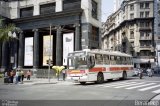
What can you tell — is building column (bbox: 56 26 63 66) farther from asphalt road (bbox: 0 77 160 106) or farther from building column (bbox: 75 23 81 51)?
asphalt road (bbox: 0 77 160 106)

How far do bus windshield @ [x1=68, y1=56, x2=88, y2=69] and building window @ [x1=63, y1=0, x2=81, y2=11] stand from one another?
67.8 feet

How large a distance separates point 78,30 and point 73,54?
1838 centimetres

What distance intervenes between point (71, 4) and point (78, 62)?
22.0 m

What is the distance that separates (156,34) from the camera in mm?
84188

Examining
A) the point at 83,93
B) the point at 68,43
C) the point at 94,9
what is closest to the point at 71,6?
the point at 94,9

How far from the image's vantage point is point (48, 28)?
4866 cm

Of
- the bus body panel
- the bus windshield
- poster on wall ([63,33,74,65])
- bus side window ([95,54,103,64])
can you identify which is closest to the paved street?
the bus body panel

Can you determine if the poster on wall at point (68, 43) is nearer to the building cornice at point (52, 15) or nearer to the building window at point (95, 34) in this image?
the building cornice at point (52, 15)

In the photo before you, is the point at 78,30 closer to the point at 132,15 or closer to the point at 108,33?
the point at 132,15

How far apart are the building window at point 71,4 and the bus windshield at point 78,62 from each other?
2066 cm

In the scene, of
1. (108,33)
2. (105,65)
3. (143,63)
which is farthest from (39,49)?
(108,33)

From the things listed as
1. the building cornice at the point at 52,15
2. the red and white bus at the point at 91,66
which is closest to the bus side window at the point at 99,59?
the red and white bus at the point at 91,66

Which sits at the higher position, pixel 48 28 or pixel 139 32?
pixel 139 32

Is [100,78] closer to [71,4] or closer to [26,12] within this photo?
[71,4]
